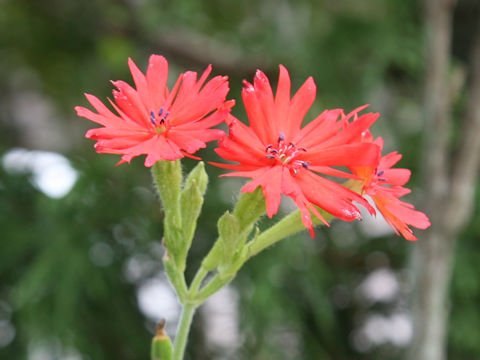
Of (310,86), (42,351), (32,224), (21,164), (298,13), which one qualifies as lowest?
(42,351)

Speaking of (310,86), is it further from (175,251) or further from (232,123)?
(175,251)

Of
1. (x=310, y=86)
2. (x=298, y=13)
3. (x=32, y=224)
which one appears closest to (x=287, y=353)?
(x=32, y=224)

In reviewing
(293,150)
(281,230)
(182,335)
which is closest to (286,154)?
(293,150)

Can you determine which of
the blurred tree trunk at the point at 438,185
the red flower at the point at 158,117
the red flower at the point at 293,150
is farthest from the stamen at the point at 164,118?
the blurred tree trunk at the point at 438,185

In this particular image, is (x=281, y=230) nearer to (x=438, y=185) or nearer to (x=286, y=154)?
(x=286, y=154)

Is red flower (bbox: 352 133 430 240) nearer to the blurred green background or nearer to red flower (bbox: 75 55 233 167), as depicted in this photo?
red flower (bbox: 75 55 233 167)

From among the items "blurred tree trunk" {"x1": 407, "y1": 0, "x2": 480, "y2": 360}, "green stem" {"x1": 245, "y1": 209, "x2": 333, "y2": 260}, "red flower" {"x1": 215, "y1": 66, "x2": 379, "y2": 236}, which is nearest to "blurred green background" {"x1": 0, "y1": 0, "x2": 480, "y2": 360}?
"blurred tree trunk" {"x1": 407, "y1": 0, "x2": 480, "y2": 360}

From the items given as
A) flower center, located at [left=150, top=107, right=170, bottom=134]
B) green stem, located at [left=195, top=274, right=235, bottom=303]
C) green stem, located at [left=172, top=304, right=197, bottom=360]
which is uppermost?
flower center, located at [left=150, top=107, right=170, bottom=134]
